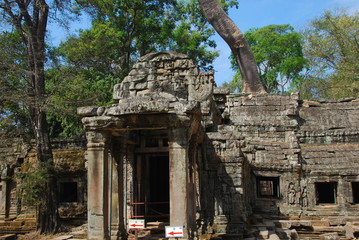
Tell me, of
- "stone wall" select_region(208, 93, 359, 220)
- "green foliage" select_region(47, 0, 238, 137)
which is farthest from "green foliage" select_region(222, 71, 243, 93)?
"stone wall" select_region(208, 93, 359, 220)

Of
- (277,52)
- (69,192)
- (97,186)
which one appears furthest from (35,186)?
(277,52)

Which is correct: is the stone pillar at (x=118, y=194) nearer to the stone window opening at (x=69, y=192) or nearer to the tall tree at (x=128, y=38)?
the stone window opening at (x=69, y=192)

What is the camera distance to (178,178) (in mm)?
6957

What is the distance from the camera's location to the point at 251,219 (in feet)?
40.9

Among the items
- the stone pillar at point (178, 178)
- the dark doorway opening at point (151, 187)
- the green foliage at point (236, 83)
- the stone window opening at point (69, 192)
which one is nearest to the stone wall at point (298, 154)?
the dark doorway opening at point (151, 187)

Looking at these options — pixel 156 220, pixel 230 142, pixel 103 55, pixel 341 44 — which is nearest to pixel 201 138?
pixel 230 142

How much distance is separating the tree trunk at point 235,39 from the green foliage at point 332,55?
7.11m

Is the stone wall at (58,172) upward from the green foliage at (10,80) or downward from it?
downward

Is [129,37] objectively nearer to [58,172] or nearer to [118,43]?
[118,43]

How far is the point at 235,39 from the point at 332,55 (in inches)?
441

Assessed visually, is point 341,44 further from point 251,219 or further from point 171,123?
point 171,123

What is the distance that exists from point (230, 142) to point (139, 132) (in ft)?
8.21

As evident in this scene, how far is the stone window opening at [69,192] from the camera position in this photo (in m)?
16.8

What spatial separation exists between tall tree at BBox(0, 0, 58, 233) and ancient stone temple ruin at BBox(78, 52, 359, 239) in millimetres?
5228
